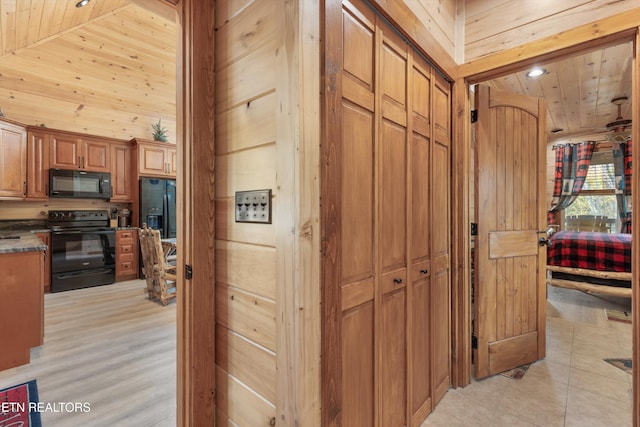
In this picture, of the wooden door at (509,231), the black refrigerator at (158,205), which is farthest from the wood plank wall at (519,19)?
the black refrigerator at (158,205)

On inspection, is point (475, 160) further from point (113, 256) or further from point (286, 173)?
point (113, 256)

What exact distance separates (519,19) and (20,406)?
4.22m

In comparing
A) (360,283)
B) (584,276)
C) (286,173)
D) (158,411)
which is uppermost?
(286,173)

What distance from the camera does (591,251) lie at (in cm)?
397

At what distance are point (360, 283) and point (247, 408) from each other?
65 centimetres

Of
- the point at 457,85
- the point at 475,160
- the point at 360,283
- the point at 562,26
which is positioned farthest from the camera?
the point at 475,160

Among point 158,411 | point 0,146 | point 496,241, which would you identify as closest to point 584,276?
point 496,241

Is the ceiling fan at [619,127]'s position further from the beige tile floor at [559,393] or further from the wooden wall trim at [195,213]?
the wooden wall trim at [195,213]

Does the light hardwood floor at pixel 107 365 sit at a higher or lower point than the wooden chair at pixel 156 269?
lower

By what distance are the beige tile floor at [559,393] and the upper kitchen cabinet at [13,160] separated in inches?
224

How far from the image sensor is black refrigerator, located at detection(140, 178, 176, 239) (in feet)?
17.1

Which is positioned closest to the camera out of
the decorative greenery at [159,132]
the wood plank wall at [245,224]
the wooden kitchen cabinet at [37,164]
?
the wood plank wall at [245,224]

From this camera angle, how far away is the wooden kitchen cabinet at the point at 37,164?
4.27 m

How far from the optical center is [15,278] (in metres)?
2.40
